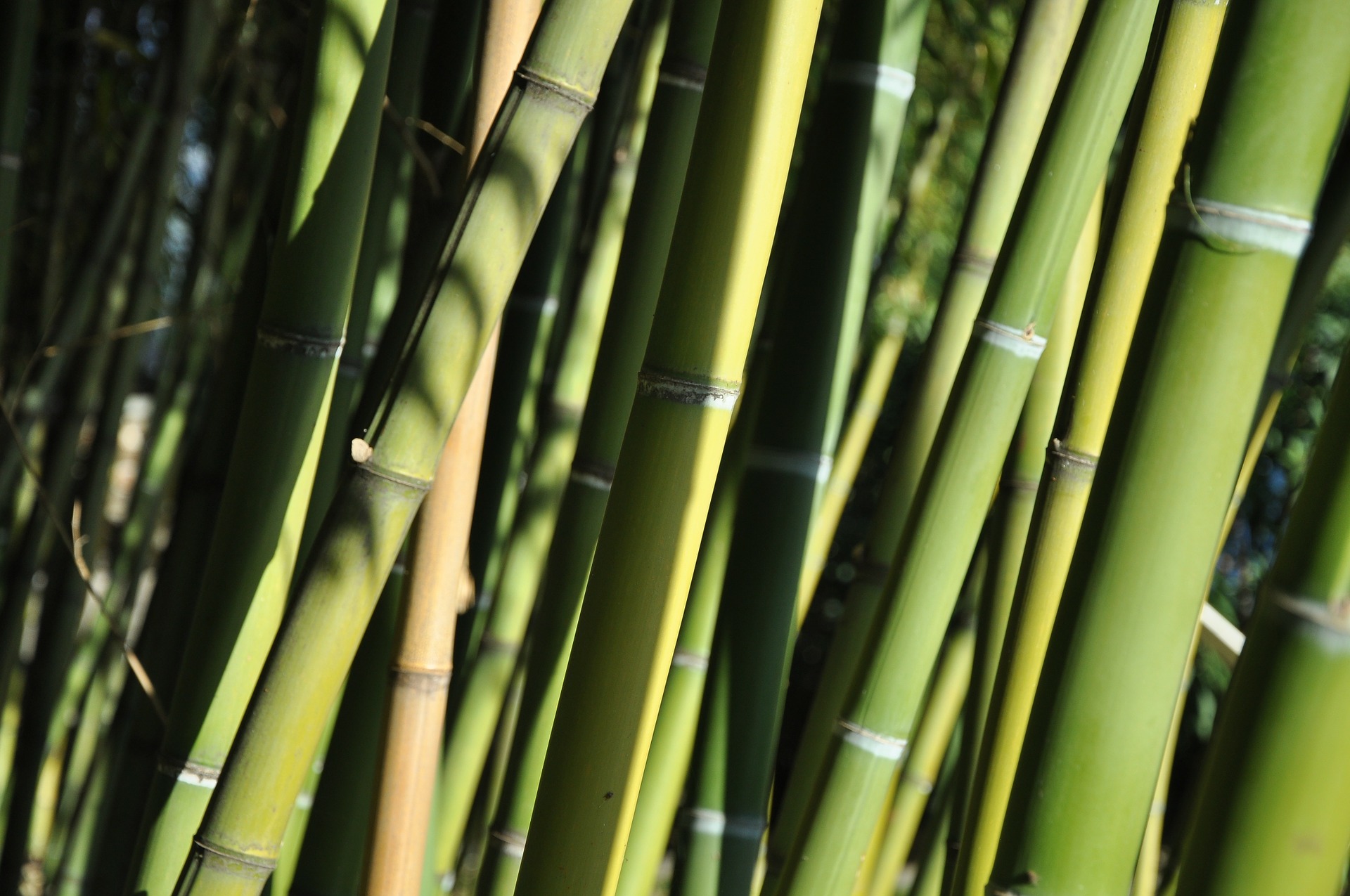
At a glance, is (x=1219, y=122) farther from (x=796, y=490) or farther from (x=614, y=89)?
(x=614, y=89)

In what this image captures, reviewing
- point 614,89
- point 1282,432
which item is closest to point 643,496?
point 614,89

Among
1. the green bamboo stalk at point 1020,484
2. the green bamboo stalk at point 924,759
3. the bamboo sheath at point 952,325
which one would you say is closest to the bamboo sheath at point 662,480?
the bamboo sheath at point 952,325

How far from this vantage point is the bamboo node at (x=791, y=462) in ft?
2.41

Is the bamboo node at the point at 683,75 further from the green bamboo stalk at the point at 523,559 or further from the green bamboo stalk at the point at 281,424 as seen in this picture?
the green bamboo stalk at the point at 523,559

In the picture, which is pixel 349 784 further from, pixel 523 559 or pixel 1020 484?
pixel 1020 484

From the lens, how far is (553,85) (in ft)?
1.57

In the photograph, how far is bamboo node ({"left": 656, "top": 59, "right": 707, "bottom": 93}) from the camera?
2.04ft

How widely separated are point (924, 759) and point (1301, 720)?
0.71 meters

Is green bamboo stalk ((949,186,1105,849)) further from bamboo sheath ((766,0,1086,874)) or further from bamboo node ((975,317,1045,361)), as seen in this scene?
bamboo node ((975,317,1045,361))

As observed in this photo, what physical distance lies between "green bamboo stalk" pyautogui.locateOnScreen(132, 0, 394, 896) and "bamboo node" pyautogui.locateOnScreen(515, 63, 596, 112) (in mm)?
145

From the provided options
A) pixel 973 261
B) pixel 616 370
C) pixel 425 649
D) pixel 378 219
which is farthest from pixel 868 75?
pixel 425 649

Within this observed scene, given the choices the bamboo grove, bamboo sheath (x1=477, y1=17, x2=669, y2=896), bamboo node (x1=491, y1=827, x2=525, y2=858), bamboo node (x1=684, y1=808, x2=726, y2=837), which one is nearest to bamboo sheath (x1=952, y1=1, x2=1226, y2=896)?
the bamboo grove

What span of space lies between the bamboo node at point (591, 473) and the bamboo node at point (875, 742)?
23 cm

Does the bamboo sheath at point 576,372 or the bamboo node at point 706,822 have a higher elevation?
the bamboo sheath at point 576,372
